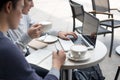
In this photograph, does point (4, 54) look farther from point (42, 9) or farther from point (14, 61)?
point (42, 9)

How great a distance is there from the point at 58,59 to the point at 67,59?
10 cm

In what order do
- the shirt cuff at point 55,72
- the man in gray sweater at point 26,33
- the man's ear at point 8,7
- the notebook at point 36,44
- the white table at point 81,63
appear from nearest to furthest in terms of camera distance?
the man's ear at point 8,7, the shirt cuff at point 55,72, the white table at point 81,63, the man in gray sweater at point 26,33, the notebook at point 36,44

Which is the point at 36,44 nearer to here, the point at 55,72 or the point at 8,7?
the point at 55,72

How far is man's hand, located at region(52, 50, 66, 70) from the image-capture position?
4.42 ft

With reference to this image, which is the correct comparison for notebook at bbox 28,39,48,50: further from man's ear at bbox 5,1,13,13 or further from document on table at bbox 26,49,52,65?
man's ear at bbox 5,1,13,13

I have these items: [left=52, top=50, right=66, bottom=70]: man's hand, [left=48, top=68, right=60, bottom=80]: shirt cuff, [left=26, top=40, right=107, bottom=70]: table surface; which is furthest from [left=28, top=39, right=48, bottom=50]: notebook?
[left=48, top=68, right=60, bottom=80]: shirt cuff

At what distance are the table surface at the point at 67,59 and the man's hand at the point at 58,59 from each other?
1.7 inches

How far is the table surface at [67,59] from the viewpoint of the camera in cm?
142

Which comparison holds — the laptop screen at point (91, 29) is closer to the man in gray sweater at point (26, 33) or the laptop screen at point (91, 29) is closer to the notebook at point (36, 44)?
the man in gray sweater at point (26, 33)

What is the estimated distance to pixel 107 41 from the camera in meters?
3.79

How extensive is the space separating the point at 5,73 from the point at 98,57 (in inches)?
26.5

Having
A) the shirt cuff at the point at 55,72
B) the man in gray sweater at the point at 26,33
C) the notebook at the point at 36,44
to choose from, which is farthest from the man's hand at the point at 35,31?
the shirt cuff at the point at 55,72

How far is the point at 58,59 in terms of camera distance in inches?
54.4

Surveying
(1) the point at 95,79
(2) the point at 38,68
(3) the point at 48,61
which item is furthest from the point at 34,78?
(1) the point at 95,79
